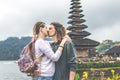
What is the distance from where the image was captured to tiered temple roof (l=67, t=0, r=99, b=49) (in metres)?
46.6

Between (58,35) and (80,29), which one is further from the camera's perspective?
(80,29)

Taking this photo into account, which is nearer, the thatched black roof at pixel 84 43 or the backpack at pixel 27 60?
the backpack at pixel 27 60

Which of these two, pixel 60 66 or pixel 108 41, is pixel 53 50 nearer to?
pixel 60 66

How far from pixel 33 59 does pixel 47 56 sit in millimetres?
253

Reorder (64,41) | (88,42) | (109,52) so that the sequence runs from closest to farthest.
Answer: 1. (64,41)
2. (88,42)
3. (109,52)

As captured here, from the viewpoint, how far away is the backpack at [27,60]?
6910mm

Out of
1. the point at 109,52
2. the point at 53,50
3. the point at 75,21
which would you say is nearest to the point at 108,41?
the point at 109,52

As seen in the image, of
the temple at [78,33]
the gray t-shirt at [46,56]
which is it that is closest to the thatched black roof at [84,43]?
the temple at [78,33]

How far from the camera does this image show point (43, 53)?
6945 millimetres

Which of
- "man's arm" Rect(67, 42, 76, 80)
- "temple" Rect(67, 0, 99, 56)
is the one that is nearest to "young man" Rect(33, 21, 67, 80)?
"man's arm" Rect(67, 42, 76, 80)

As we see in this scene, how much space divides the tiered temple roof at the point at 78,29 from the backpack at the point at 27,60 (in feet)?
129

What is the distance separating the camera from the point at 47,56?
6895 mm

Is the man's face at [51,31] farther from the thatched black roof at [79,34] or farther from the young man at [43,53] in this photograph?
the thatched black roof at [79,34]

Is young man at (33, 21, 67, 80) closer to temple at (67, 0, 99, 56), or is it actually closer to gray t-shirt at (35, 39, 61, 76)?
gray t-shirt at (35, 39, 61, 76)
